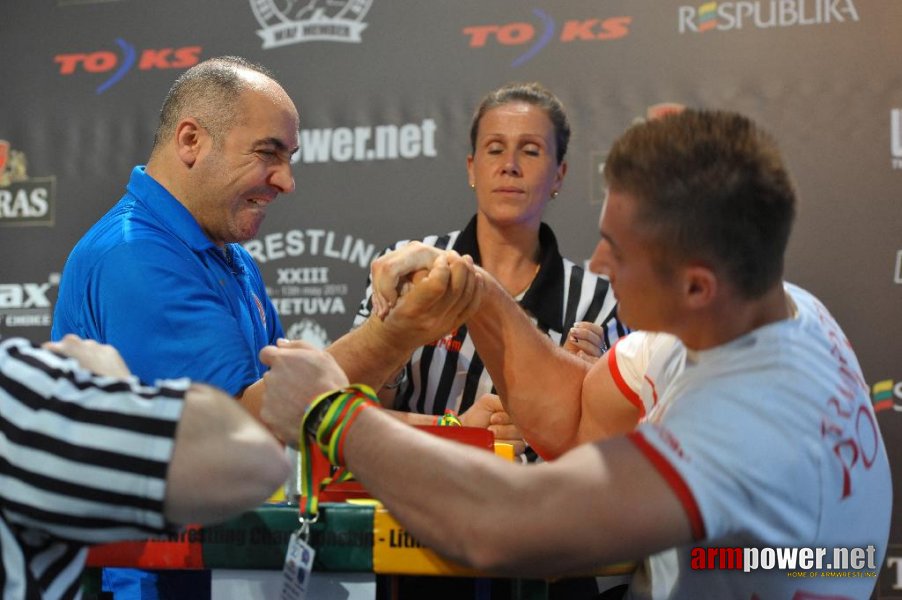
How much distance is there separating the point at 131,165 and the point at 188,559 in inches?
109

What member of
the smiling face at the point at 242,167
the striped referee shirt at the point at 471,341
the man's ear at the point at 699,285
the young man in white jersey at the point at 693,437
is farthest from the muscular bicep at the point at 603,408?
the smiling face at the point at 242,167

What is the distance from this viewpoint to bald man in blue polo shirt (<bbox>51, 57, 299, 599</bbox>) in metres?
1.89

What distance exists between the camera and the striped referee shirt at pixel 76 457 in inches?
35.3

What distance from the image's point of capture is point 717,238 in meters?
1.25

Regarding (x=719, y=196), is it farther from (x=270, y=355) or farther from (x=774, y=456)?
(x=270, y=355)

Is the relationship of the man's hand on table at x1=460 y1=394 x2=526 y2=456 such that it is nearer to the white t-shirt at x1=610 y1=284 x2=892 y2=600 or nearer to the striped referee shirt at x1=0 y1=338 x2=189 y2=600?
the white t-shirt at x1=610 y1=284 x2=892 y2=600

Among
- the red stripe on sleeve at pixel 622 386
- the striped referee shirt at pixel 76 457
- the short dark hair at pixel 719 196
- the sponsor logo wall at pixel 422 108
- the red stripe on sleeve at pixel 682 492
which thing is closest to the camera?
the striped referee shirt at pixel 76 457

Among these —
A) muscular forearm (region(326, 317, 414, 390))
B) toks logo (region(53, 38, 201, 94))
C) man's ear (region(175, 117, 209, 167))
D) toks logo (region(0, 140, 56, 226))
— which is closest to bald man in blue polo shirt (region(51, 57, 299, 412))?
man's ear (region(175, 117, 209, 167))

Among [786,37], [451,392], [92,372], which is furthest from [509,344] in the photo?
[786,37]

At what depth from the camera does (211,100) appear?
7.32 feet

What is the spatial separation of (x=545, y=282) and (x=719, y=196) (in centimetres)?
157

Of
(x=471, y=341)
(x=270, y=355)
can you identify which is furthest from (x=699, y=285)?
Result: (x=471, y=341)

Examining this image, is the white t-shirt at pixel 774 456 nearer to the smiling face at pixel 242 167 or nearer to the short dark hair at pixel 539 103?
the smiling face at pixel 242 167

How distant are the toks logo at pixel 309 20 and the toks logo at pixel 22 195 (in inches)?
40.9
